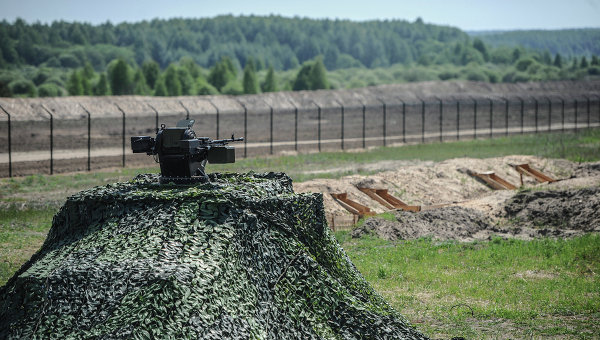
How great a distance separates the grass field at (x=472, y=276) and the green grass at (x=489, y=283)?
0.02m

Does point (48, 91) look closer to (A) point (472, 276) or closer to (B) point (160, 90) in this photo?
(B) point (160, 90)

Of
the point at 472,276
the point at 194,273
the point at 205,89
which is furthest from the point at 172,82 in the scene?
A: the point at 194,273

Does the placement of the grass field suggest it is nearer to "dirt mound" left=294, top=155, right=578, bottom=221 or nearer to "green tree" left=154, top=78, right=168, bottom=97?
"dirt mound" left=294, top=155, right=578, bottom=221

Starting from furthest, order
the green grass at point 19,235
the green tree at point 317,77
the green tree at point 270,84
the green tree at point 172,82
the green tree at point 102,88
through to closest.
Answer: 1. the green tree at point 317,77
2. the green tree at point 270,84
3. the green tree at point 172,82
4. the green tree at point 102,88
5. the green grass at point 19,235

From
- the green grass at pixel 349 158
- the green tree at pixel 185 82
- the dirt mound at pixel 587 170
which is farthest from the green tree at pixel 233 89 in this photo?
the dirt mound at pixel 587 170

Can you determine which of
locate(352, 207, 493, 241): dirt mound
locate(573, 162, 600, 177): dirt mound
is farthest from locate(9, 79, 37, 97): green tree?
locate(352, 207, 493, 241): dirt mound

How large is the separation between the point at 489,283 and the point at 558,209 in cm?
765

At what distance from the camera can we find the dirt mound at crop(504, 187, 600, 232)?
22125 millimetres

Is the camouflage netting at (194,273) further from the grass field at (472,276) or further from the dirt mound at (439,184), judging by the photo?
the dirt mound at (439,184)

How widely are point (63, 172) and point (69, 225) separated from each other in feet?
77.5

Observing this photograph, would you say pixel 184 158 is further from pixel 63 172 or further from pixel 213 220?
pixel 63 172

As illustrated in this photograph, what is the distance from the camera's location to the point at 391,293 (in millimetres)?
15492

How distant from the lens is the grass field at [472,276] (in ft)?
44.8

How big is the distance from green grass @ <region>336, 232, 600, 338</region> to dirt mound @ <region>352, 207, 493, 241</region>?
1.98 feet
